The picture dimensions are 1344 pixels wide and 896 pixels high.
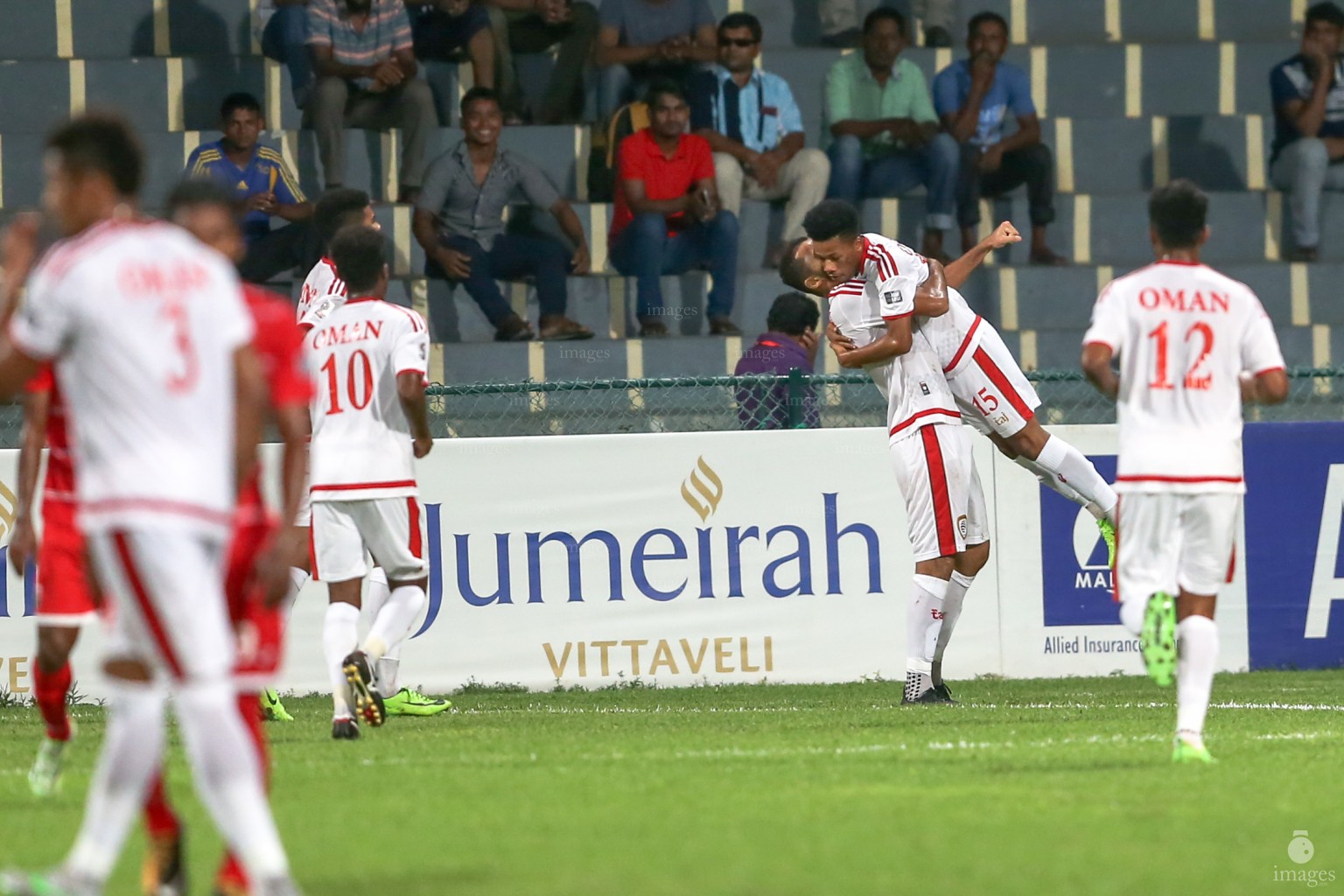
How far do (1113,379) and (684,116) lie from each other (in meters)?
8.54

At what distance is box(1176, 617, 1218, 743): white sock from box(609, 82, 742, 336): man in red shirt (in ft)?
26.8

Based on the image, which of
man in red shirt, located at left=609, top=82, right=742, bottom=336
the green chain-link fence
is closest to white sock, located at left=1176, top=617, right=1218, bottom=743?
the green chain-link fence

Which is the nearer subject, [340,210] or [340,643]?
[340,643]

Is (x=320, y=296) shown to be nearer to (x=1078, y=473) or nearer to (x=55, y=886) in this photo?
(x=1078, y=473)

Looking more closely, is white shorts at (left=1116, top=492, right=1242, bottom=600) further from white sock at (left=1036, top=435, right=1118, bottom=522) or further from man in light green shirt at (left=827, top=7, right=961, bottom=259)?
Answer: man in light green shirt at (left=827, top=7, right=961, bottom=259)

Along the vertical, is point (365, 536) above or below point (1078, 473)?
below

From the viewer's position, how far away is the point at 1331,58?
16469 millimetres

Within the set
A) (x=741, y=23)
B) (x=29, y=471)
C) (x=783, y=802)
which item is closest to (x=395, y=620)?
(x=29, y=471)

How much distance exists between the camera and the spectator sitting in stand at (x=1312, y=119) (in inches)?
645

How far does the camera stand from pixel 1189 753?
23.5ft

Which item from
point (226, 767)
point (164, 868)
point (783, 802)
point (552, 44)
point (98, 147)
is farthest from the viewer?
point (552, 44)

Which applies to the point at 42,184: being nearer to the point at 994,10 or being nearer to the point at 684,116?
the point at 684,116

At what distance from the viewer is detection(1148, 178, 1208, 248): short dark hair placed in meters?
7.08
